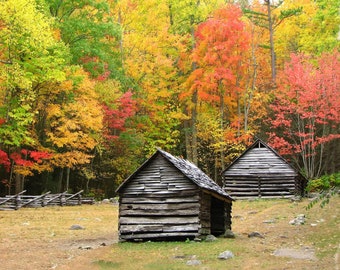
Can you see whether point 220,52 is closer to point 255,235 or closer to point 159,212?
point 255,235

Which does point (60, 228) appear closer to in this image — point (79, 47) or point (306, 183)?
point (79, 47)

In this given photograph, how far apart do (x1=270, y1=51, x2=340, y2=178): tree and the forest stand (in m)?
0.12

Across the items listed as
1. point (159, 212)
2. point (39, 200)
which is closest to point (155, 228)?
point (159, 212)

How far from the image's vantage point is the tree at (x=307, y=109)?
Answer: 1485 inches

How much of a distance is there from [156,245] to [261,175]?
19793mm

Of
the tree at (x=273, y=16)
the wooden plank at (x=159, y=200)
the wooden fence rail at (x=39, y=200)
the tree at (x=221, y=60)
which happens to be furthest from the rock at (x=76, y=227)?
the tree at (x=273, y=16)

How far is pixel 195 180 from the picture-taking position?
704 inches

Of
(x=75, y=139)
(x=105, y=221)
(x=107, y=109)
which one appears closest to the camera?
(x=105, y=221)

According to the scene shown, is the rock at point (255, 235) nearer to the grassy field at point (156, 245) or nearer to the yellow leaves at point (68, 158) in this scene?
the grassy field at point (156, 245)

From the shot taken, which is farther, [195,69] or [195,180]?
[195,69]

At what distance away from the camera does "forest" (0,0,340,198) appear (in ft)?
109

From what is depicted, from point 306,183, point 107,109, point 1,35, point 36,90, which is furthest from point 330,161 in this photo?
point 1,35

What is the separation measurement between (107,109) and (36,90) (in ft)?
19.3

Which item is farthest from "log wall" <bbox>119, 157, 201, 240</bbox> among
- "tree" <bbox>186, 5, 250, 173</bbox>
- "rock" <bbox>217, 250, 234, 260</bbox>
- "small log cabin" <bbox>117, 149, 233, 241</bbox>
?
"tree" <bbox>186, 5, 250, 173</bbox>
